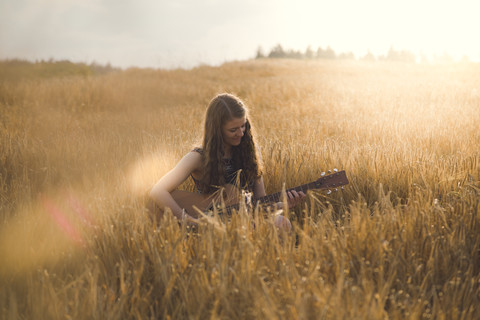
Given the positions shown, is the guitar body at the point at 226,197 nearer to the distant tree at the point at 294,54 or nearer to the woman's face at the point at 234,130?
the woman's face at the point at 234,130

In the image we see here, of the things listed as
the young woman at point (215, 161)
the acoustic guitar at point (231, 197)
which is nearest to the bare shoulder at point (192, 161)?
the young woman at point (215, 161)

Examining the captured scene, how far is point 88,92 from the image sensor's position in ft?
32.2

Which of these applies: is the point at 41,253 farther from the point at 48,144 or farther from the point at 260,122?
the point at 260,122

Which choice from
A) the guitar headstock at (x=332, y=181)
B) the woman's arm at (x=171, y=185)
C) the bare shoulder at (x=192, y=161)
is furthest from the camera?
the bare shoulder at (x=192, y=161)

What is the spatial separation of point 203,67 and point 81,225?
845 inches

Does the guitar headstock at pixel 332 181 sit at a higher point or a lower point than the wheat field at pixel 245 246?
higher

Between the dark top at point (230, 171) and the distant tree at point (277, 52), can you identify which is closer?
the dark top at point (230, 171)

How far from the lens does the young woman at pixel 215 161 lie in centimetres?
275

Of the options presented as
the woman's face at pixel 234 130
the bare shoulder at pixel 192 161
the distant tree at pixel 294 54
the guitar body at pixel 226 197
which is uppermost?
the distant tree at pixel 294 54

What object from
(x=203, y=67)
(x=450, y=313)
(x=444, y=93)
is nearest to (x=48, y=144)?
(x=450, y=313)

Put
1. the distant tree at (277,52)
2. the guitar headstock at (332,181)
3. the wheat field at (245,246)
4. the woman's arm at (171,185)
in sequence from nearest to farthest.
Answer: the wheat field at (245,246) → the guitar headstock at (332,181) → the woman's arm at (171,185) → the distant tree at (277,52)

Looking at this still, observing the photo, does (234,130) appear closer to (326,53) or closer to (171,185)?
(171,185)

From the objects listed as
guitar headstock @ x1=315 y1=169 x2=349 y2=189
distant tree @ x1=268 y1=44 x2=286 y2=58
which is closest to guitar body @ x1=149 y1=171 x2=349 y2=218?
guitar headstock @ x1=315 y1=169 x2=349 y2=189

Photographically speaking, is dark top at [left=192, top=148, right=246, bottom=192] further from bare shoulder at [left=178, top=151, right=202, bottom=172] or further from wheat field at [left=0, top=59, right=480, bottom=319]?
wheat field at [left=0, top=59, right=480, bottom=319]
